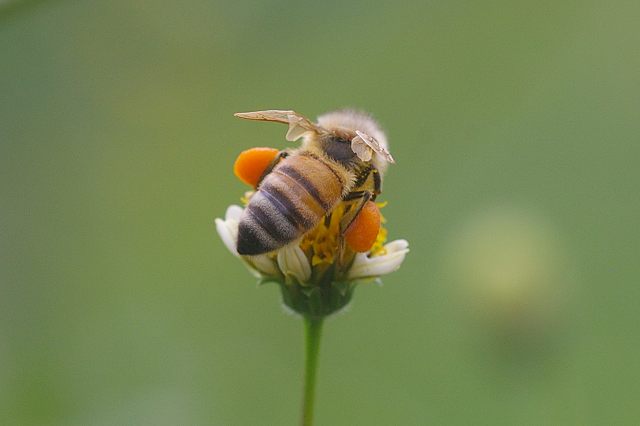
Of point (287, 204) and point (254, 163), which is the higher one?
point (254, 163)

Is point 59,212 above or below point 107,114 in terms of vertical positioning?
below

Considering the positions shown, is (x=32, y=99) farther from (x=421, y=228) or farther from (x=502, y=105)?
(x=502, y=105)

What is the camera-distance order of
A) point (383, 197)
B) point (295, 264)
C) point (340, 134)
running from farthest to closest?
point (383, 197)
point (340, 134)
point (295, 264)

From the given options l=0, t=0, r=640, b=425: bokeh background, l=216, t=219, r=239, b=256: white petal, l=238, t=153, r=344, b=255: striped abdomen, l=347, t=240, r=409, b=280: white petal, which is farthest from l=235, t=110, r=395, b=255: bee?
l=0, t=0, r=640, b=425: bokeh background

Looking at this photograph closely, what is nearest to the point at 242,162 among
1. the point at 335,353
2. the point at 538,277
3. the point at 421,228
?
the point at 538,277

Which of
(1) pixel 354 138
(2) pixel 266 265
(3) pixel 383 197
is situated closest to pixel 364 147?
(1) pixel 354 138

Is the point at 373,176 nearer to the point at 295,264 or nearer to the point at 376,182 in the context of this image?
the point at 376,182

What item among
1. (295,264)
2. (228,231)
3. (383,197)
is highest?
(383,197)

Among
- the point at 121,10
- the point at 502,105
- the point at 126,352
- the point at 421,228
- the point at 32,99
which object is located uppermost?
the point at 121,10
